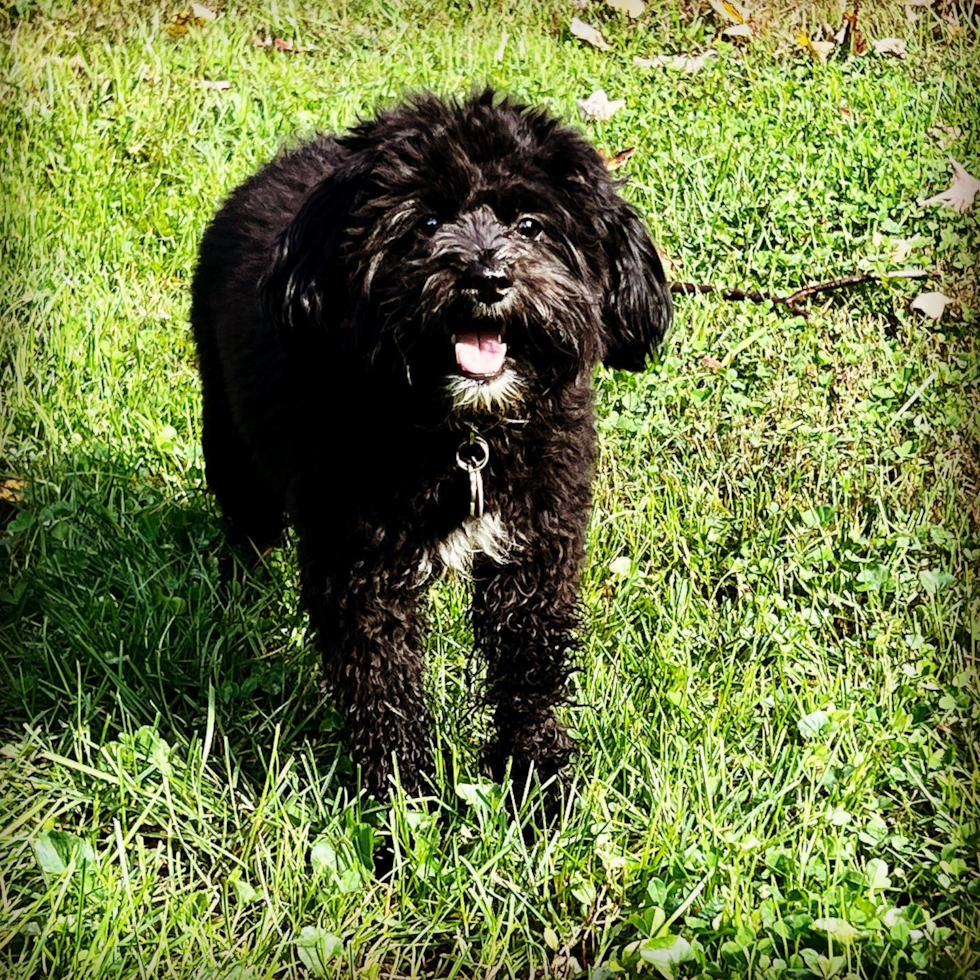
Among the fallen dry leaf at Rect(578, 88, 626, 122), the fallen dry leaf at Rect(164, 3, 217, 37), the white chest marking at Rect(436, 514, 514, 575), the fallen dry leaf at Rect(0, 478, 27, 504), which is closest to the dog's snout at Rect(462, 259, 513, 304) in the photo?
the white chest marking at Rect(436, 514, 514, 575)

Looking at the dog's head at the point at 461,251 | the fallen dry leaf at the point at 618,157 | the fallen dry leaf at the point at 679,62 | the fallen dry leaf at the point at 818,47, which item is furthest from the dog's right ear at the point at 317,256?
the fallen dry leaf at the point at 818,47

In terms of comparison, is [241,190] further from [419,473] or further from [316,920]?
[316,920]

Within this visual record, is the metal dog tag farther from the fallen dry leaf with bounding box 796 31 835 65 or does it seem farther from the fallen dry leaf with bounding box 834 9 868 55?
the fallen dry leaf with bounding box 834 9 868 55

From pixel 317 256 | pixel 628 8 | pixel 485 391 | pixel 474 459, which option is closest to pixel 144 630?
pixel 474 459

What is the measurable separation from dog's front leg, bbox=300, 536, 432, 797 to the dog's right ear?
581 millimetres

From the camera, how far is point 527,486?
10.0ft

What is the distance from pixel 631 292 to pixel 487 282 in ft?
1.86

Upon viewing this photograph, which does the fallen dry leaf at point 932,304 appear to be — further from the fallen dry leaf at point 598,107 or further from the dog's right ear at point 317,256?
the dog's right ear at point 317,256

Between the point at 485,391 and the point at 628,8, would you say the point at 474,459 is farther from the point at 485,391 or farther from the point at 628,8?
the point at 628,8

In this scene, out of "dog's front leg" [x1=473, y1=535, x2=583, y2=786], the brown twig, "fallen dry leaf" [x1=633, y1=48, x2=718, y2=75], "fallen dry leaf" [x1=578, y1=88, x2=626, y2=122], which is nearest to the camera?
"dog's front leg" [x1=473, y1=535, x2=583, y2=786]

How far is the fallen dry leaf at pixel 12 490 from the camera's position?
440 centimetres

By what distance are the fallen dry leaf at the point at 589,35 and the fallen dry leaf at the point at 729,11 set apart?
0.72 metres

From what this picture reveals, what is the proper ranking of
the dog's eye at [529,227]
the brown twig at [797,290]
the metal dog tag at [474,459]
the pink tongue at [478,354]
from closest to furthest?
the pink tongue at [478,354] → the dog's eye at [529,227] → the metal dog tag at [474,459] → the brown twig at [797,290]

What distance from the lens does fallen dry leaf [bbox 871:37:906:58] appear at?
7.15m
